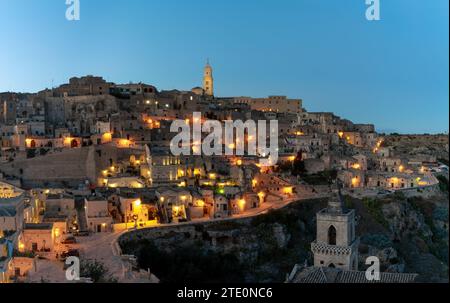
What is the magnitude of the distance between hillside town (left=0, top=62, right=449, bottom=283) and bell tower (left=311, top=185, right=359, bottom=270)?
0.39 meters

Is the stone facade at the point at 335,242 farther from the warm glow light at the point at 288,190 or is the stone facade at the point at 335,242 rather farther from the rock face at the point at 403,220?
the warm glow light at the point at 288,190

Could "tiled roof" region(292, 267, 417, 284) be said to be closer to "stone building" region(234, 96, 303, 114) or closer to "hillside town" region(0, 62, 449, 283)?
"hillside town" region(0, 62, 449, 283)

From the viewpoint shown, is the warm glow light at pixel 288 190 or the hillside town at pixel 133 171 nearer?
the hillside town at pixel 133 171

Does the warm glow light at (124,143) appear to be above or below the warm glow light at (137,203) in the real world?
above

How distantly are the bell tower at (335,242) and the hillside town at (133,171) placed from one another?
0.39 metres

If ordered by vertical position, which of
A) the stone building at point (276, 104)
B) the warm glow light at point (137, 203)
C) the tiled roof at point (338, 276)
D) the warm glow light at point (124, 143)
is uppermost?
the stone building at point (276, 104)

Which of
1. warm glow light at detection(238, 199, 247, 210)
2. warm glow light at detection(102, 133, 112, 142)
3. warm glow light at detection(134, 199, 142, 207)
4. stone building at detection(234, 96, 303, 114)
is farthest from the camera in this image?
stone building at detection(234, 96, 303, 114)

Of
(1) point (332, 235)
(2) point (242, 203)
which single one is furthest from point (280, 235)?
(1) point (332, 235)

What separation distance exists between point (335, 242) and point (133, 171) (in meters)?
18.9

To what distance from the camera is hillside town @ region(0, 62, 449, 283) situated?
80.7ft

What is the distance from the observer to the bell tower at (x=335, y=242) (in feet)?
64.6

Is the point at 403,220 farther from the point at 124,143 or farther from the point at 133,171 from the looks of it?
the point at 124,143

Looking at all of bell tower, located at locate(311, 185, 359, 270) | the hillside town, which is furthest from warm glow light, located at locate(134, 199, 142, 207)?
bell tower, located at locate(311, 185, 359, 270)

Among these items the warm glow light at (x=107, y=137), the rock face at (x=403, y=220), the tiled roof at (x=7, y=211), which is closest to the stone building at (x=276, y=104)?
the warm glow light at (x=107, y=137)
